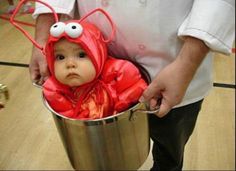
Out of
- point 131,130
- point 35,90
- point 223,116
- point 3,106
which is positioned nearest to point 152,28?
point 131,130

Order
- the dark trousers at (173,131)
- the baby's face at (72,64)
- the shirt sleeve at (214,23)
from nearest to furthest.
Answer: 1. the shirt sleeve at (214,23)
2. the baby's face at (72,64)
3. the dark trousers at (173,131)

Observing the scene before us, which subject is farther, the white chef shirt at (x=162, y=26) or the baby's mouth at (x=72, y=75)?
the baby's mouth at (x=72, y=75)

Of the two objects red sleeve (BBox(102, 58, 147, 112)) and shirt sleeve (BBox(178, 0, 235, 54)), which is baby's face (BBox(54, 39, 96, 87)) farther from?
shirt sleeve (BBox(178, 0, 235, 54))

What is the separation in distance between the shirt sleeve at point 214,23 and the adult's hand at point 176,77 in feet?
0.04

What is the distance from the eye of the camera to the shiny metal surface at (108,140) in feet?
1.72

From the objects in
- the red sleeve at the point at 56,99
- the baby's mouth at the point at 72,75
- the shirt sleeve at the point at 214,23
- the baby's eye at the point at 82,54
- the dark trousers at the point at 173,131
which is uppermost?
the shirt sleeve at the point at 214,23

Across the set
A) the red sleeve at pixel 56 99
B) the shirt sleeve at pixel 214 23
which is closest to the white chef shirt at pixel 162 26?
the shirt sleeve at pixel 214 23

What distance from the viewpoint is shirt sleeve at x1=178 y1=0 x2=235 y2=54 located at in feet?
1.25

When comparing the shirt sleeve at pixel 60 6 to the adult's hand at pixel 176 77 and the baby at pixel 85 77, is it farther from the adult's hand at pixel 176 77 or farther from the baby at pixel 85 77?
the adult's hand at pixel 176 77

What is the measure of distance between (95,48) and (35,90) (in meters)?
0.60

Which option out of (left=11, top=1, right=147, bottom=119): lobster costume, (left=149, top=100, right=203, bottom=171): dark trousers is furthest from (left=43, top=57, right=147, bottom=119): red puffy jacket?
(left=149, top=100, right=203, bottom=171): dark trousers

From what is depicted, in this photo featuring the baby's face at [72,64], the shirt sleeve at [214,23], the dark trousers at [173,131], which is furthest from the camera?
the dark trousers at [173,131]

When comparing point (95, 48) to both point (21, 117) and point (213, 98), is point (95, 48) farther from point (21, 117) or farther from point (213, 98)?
point (213, 98)

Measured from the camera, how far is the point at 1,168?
746 mm
